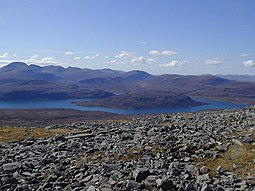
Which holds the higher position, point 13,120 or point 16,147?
point 16,147

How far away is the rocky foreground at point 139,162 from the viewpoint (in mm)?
15992

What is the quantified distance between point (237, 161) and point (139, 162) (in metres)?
5.53

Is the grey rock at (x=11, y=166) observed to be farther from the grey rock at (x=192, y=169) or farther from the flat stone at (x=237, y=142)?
the flat stone at (x=237, y=142)

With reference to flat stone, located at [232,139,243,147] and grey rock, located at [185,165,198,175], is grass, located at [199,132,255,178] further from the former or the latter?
grey rock, located at [185,165,198,175]

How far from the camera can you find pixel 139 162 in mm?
19359

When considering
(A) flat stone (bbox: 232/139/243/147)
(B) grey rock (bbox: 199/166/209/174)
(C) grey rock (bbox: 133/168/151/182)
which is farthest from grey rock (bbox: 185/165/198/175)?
(A) flat stone (bbox: 232/139/243/147)

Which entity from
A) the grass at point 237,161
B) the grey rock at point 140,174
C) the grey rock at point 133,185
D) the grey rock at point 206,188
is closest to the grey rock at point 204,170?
the grass at point 237,161

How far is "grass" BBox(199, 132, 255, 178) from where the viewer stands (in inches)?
698

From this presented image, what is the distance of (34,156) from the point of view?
22.8m

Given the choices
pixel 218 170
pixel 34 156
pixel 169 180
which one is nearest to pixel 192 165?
pixel 218 170

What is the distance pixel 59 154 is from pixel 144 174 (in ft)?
26.7

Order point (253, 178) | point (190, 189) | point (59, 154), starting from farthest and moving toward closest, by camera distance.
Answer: point (59, 154), point (253, 178), point (190, 189)

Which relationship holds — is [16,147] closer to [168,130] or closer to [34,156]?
[34,156]

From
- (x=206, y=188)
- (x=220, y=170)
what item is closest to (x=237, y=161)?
(x=220, y=170)
